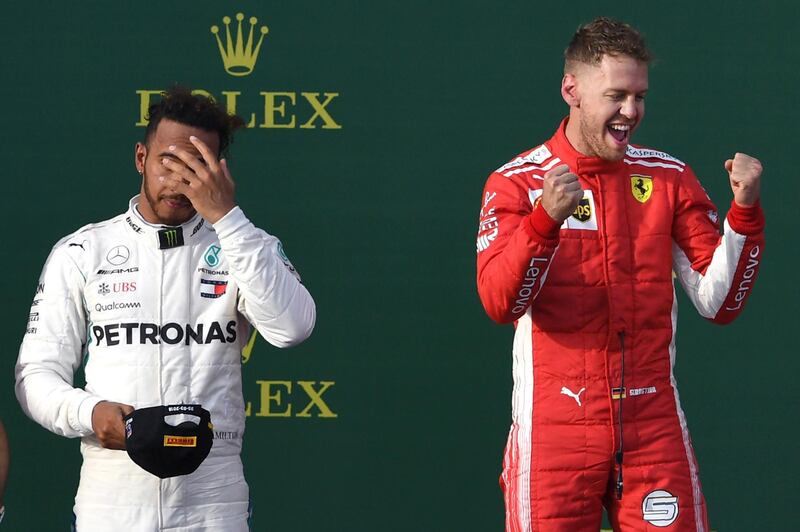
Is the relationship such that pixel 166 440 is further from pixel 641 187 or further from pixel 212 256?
pixel 641 187

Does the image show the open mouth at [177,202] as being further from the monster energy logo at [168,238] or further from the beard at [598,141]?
the beard at [598,141]

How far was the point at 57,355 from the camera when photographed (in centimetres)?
198

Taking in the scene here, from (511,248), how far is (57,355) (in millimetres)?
819

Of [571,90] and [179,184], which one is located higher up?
[571,90]

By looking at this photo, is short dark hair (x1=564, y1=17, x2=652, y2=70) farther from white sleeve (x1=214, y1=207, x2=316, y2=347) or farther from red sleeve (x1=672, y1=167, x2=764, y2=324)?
white sleeve (x1=214, y1=207, x2=316, y2=347)

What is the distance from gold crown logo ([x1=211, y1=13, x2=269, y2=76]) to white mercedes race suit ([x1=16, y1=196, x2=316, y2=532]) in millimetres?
884

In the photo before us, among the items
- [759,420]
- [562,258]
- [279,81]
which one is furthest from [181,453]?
[759,420]

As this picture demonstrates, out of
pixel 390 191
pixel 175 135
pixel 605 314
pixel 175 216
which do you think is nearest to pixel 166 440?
pixel 175 216

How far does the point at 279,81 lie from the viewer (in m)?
2.85

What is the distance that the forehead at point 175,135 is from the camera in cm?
205

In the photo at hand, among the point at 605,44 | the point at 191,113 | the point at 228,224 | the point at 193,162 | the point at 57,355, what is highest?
the point at 605,44

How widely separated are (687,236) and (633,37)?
0.40 metres

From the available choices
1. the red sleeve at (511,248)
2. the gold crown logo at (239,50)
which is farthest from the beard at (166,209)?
the gold crown logo at (239,50)

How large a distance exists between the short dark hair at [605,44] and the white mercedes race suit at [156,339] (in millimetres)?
702
